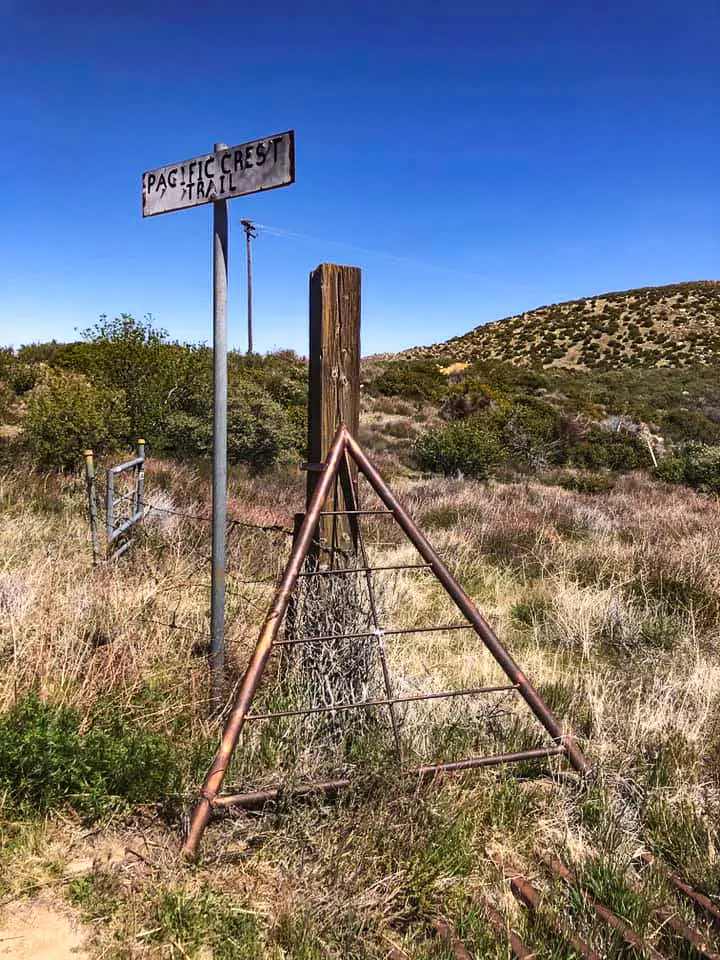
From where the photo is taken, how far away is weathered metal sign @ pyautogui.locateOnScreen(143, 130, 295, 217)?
9.08 ft

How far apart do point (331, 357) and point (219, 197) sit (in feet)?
2.86

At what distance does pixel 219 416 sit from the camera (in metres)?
3.01

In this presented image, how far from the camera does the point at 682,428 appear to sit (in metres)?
21.2

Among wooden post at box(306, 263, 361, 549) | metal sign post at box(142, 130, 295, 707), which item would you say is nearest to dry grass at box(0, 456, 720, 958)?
metal sign post at box(142, 130, 295, 707)

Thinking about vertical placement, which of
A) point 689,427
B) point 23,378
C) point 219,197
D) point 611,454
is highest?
point 23,378

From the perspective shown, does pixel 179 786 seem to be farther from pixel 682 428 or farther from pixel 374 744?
pixel 682 428

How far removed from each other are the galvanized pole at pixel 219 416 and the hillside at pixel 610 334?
35508mm

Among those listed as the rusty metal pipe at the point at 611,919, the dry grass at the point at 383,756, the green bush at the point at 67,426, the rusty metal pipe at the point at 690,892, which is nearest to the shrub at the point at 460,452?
the green bush at the point at 67,426

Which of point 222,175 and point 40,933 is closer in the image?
point 40,933

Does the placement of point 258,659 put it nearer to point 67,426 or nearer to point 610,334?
point 67,426

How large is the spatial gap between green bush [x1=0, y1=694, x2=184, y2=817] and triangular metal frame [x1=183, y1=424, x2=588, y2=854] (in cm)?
28

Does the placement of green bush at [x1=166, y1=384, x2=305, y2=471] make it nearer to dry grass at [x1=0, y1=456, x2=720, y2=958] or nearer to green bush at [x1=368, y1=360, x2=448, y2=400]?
dry grass at [x1=0, y1=456, x2=720, y2=958]

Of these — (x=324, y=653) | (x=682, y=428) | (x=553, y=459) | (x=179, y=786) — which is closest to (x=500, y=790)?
(x=324, y=653)


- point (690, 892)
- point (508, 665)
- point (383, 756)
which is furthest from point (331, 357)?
point (690, 892)
